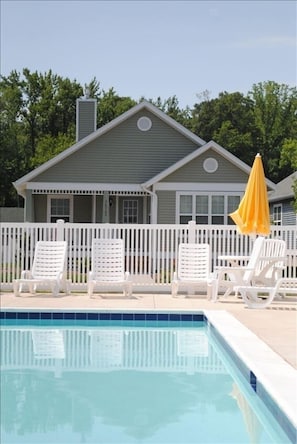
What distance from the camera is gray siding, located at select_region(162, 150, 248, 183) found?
21.1 metres

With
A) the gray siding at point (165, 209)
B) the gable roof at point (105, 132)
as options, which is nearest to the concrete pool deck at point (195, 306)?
the gray siding at point (165, 209)

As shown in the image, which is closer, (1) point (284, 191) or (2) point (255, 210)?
(2) point (255, 210)

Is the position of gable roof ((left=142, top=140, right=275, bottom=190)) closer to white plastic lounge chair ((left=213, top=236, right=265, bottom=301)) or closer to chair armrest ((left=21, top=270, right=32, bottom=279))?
chair armrest ((left=21, top=270, right=32, bottom=279))

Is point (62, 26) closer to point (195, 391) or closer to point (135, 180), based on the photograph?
point (135, 180)

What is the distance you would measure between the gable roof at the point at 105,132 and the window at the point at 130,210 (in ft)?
10.5

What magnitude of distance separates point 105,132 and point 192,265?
1214 cm

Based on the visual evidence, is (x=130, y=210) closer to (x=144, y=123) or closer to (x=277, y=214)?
(x=144, y=123)

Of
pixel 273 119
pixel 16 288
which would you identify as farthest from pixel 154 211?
pixel 273 119

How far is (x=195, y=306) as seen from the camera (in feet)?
33.4

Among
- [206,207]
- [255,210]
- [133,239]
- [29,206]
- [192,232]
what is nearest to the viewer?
[255,210]

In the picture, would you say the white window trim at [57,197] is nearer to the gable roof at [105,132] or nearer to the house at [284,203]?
the gable roof at [105,132]

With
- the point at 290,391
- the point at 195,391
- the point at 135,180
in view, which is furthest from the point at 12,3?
the point at 290,391

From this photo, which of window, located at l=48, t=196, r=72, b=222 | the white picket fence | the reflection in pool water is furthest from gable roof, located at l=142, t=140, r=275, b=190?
the reflection in pool water

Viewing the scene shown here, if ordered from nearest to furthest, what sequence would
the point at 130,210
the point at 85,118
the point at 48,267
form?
the point at 48,267 < the point at 130,210 < the point at 85,118
